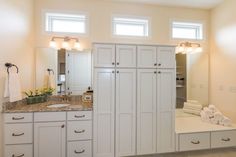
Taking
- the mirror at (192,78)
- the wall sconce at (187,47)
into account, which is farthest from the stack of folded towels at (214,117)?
the wall sconce at (187,47)

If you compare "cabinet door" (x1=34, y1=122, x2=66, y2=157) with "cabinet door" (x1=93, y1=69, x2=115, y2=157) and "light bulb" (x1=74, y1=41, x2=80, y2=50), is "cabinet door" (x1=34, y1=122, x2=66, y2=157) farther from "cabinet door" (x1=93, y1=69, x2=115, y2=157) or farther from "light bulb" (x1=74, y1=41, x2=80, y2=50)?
"light bulb" (x1=74, y1=41, x2=80, y2=50)

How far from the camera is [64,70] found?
142 inches

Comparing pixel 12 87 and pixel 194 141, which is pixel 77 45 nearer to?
pixel 12 87

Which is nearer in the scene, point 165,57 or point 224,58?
point 165,57

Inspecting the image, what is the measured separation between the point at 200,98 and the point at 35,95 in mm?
3628

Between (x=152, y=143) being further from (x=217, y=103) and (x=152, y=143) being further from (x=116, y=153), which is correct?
(x=217, y=103)

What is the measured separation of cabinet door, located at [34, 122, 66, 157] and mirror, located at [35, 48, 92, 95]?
989 mm

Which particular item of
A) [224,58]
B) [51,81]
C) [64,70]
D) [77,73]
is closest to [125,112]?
[77,73]

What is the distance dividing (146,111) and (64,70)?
1801 millimetres

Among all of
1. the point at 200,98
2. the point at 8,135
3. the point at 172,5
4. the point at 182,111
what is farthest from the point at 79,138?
the point at 172,5

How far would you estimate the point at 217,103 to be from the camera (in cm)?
411

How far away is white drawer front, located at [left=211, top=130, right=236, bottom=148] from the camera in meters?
3.35

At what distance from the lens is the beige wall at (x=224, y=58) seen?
369 cm

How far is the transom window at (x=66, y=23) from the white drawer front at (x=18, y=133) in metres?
1.94
